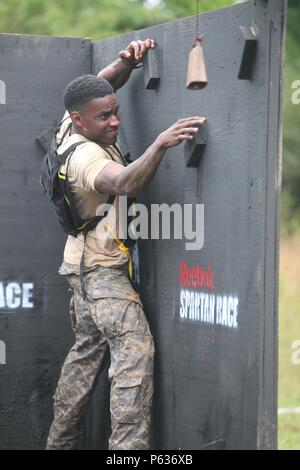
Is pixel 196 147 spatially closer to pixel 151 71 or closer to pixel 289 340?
pixel 151 71

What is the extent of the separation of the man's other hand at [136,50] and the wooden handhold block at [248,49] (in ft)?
3.13

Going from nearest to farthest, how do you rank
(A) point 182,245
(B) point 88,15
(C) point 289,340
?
(A) point 182,245
(C) point 289,340
(B) point 88,15

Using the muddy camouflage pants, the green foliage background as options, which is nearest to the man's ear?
the muddy camouflage pants

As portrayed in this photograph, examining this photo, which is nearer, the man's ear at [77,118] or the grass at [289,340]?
the man's ear at [77,118]

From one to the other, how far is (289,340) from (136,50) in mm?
5070

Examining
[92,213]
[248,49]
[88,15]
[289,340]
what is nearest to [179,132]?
[248,49]

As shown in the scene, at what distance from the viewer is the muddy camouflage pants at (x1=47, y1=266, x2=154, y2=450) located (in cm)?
533

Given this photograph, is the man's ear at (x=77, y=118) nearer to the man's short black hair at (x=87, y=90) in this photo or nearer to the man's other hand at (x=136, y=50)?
the man's short black hair at (x=87, y=90)

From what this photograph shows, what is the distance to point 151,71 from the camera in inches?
217

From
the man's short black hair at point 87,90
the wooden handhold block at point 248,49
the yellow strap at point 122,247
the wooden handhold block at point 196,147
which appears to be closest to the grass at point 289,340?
the yellow strap at point 122,247

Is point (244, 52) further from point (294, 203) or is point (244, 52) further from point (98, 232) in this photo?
point (294, 203)

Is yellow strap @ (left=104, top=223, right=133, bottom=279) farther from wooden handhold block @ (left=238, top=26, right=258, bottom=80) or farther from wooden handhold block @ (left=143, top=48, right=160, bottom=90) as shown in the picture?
wooden handhold block @ (left=238, top=26, right=258, bottom=80)

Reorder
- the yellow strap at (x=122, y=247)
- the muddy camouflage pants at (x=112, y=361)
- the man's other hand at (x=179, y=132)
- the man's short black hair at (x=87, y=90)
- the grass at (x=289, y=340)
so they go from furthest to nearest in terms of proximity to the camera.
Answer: the grass at (x=289, y=340), the yellow strap at (x=122, y=247), the man's short black hair at (x=87, y=90), the muddy camouflage pants at (x=112, y=361), the man's other hand at (x=179, y=132)

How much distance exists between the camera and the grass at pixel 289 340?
735cm
